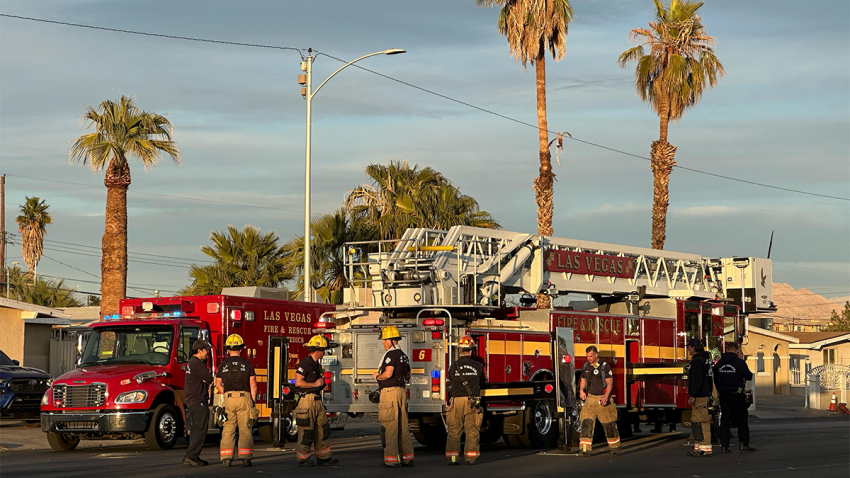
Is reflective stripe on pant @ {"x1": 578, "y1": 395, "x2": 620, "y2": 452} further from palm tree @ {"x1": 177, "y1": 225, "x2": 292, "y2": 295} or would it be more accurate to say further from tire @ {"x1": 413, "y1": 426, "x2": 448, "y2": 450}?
palm tree @ {"x1": 177, "y1": 225, "x2": 292, "y2": 295}

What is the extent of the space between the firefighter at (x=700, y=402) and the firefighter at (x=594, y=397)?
1389 millimetres

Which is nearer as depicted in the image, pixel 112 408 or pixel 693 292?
pixel 112 408

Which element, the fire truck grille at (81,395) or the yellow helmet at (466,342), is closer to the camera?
the yellow helmet at (466,342)

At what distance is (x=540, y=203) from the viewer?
104 ft

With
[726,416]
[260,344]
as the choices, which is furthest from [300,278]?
[726,416]

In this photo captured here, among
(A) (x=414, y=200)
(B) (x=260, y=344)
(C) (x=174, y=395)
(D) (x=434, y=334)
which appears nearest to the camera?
(D) (x=434, y=334)

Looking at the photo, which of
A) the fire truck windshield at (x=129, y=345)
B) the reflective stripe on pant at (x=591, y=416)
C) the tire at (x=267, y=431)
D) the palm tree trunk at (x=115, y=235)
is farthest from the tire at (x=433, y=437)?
the palm tree trunk at (x=115, y=235)

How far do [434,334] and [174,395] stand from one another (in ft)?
15.1

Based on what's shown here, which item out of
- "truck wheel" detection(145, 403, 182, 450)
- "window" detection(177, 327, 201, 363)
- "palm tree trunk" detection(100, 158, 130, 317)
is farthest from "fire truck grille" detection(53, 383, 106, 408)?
"palm tree trunk" detection(100, 158, 130, 317)

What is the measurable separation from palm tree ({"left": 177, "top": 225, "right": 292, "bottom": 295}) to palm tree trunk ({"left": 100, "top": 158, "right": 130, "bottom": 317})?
11.3 ft

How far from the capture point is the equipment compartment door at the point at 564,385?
16.8 metres

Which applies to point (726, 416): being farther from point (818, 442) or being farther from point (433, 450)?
point (433, 450)

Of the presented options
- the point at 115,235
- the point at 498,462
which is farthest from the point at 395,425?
the point at 115,235

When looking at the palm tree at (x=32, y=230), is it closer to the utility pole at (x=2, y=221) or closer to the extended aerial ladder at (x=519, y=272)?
the utility pole at (x=2, y=221)
